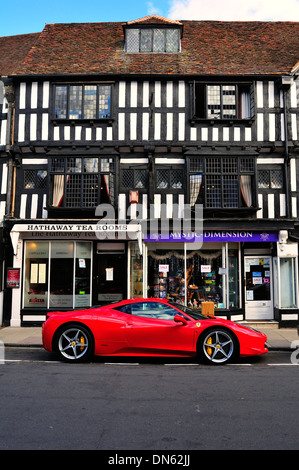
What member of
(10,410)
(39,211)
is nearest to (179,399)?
(10,410)

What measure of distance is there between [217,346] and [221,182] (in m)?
7.08

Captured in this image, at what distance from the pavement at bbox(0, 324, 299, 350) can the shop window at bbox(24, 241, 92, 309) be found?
1155 millimetres

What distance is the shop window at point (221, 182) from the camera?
13.5m

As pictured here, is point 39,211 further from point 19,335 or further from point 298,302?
point 298,302

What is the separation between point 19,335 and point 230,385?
700 cm

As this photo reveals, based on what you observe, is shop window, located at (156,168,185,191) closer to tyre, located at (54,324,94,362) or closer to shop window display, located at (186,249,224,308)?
shop window display, located at (186,249,224,308)

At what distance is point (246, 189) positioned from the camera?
540 inches

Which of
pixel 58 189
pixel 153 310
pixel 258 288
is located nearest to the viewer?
pixel 153 310

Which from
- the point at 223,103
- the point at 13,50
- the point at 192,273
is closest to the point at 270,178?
the point at 223,103

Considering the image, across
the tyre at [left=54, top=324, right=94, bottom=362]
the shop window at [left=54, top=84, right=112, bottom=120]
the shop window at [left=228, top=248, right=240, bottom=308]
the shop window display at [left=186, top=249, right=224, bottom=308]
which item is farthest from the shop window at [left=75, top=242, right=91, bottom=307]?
the tyre at [left=54, top=324, right=94, bottom=362]

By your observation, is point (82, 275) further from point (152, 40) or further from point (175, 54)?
point (152, 40)

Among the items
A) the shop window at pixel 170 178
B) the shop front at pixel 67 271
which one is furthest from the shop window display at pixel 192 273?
the shop window at pixel 170 178

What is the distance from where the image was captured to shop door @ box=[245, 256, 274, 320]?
13734 mm

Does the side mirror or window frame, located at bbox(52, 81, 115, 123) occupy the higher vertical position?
window frame, located at bbox(52, 81, 115, 123)
